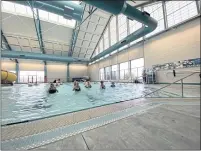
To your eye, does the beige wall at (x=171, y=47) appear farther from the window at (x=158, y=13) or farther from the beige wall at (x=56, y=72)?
the beige wall at (x=56, y=72)

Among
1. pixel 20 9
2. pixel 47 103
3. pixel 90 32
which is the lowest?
pixel 47 103

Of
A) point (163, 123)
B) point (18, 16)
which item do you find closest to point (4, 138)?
point (163, 123)

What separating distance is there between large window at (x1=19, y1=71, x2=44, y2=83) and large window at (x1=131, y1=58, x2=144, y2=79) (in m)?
17.2

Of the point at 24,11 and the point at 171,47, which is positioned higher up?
the point at 24,11

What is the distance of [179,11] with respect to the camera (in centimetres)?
904

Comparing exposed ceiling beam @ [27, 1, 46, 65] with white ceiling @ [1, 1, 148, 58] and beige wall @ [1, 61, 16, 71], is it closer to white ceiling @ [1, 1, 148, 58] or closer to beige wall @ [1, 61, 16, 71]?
white ceiling @ [1, 1, 148, 58]

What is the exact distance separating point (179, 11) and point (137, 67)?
6721 mm

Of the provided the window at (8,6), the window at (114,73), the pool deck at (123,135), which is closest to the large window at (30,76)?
the window at (8,6)

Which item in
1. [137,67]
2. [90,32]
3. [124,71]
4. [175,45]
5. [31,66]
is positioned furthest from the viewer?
[31,66]

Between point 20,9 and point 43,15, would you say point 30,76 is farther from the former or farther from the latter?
point 43,15

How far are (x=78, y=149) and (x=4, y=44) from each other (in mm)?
21360

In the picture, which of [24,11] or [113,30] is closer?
[24,11]

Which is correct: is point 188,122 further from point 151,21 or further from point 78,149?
point 151,21

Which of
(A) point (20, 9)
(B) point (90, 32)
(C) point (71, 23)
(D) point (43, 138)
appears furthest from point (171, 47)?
(A) point (20, 9)
